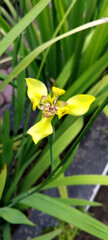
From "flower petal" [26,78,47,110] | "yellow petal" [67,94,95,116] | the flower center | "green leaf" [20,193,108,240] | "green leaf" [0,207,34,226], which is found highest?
"flower petal" [26,78,47,110]

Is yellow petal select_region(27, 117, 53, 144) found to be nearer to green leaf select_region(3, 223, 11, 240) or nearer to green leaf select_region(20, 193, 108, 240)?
green leaf select_region(20, 193, 108, 240)

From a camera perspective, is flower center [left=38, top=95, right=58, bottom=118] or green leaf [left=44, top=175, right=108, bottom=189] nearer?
flower center [left=38, top=95, right=58, bottom=118]

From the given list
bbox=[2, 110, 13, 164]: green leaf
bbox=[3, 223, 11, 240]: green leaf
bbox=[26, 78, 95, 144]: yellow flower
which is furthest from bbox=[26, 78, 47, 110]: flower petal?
bbox=[3, 223, 11, 240]: green leaf

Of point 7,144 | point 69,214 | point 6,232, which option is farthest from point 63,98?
point 6,232

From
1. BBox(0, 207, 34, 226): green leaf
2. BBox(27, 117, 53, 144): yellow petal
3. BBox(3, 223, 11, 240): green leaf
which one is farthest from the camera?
BBox(3, 223, 11, 240): green leaf

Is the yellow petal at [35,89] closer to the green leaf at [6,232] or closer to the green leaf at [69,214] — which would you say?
the green leaf at [69,214]

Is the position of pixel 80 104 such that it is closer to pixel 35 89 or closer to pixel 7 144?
pixel 35 89

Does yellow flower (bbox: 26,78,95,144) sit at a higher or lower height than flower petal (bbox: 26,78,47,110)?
lower
